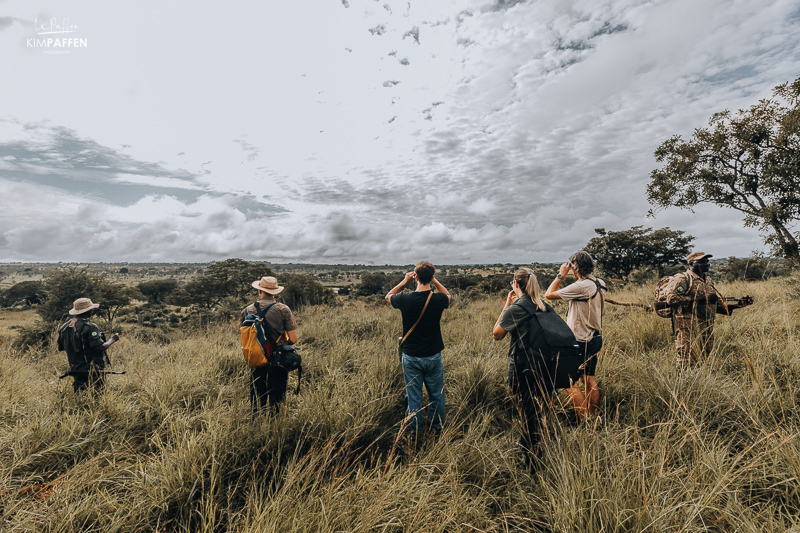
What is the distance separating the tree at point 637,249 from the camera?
30.5 metres

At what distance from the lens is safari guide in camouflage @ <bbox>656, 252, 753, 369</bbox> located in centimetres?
403

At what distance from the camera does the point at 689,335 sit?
13.5 feet

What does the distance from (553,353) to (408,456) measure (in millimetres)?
1722

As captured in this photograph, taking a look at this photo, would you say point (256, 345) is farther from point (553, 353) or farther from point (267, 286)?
point (553, 353)

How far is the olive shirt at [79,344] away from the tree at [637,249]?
34.6 m

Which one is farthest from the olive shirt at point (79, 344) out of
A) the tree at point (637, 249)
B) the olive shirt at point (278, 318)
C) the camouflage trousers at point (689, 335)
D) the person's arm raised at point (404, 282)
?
the tree at point (637, 249)

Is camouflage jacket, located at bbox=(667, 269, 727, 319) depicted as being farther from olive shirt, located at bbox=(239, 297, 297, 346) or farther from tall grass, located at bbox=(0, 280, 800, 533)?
olive shirt, located at bbox=(239, 297, 297, 346)

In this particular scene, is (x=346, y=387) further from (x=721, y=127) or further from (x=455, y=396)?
(x=721, y=127)

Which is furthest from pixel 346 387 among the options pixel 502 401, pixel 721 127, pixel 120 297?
pixel 120 297

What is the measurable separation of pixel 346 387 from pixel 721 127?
1852 cm

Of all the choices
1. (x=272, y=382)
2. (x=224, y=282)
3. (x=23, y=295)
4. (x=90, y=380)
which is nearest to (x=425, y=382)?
(x=272, y=382)

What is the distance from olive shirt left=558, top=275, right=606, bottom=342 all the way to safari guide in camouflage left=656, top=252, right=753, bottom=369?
1271 mm

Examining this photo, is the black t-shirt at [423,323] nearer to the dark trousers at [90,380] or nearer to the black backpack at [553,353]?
the black backpack at [553,353]

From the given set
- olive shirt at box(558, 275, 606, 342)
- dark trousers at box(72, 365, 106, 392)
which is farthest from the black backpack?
dark trousers at box(72, 365, 106, 392)
